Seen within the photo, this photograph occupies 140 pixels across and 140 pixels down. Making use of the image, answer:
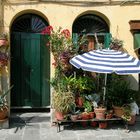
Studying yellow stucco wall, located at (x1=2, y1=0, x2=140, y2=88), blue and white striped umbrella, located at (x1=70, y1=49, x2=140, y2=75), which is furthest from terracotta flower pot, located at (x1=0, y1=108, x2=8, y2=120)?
yellow stucco wall, located at (x1=2, y1=0, x2=140, y2=88)

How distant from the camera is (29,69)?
11438 mm

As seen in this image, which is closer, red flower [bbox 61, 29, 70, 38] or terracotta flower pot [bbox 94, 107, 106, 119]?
terracotta flower pot [bbox 94, 107, 106, 119]

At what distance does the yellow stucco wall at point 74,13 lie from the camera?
10.9 meters

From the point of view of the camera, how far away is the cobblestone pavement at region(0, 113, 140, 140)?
9539mm

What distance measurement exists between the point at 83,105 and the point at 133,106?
145 cm

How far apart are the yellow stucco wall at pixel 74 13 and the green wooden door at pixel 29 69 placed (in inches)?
29.0

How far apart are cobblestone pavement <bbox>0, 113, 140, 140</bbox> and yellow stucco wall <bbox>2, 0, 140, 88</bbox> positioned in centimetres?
200

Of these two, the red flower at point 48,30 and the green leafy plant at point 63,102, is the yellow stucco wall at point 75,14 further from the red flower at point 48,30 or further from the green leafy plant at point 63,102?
the green leafy plant at point 63,102

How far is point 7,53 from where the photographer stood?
35.1 ft

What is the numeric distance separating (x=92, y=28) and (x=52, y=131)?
3.68 metres

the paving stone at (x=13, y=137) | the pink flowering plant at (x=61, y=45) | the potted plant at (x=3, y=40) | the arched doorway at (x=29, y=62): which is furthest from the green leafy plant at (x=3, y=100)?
the pink flowering plant at (x=61, y=45)

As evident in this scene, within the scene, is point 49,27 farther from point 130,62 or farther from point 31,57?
point 130,62

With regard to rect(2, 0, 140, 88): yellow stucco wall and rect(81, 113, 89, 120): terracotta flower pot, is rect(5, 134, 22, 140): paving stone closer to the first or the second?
rect(81, 113, 89, 120): terracotta flower pot

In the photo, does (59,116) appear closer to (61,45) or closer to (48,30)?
(61,45)
